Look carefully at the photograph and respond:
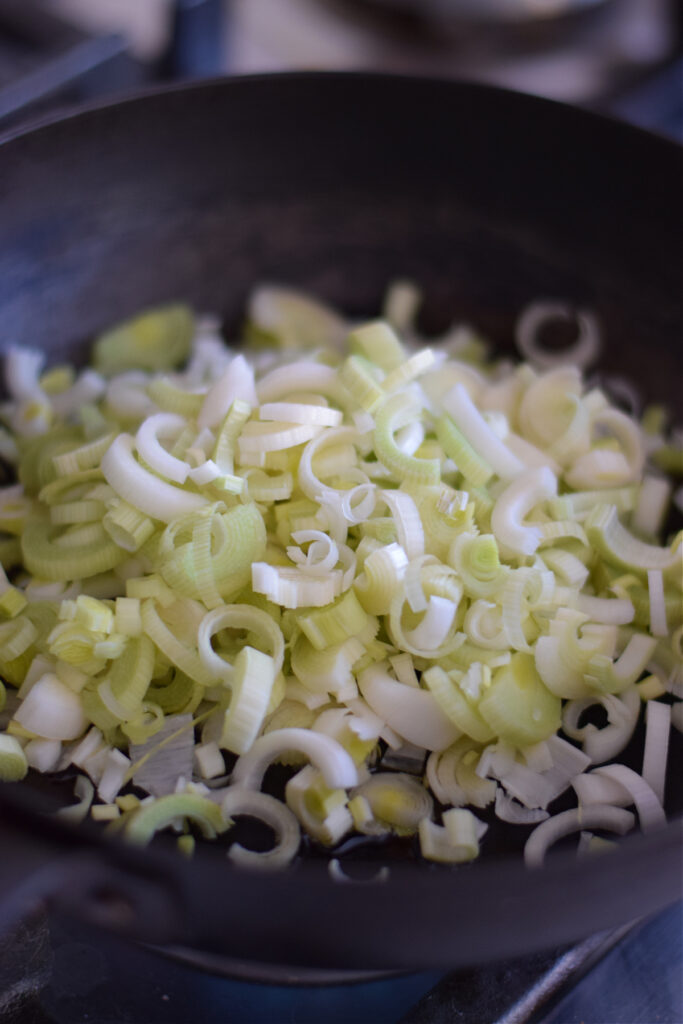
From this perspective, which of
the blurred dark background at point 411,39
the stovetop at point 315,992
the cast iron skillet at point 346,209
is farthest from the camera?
the blurred dark background at point 411,39

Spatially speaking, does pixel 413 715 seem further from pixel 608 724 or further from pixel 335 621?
pixel 608 724

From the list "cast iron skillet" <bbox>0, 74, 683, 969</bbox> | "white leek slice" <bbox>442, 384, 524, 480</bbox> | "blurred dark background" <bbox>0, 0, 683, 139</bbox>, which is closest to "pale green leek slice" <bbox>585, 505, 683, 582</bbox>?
"white leek slice" <bbox>442, 384, 524, 480</bbox>

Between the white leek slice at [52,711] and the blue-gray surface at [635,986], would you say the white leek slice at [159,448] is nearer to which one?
the white leek slice at [52,711]

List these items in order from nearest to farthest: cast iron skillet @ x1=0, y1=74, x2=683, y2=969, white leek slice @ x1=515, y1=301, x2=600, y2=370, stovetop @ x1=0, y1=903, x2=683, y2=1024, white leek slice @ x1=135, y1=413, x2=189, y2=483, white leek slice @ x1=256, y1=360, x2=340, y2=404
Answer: stovetop @ x1=0, y1=903, x2=683, y2=1024 → white leek slice @ x1=135, y1=413, x2=189, y2=483 → white leek slice @ x1=256, y1=360, x2=340, y2=404 → cast iron skillet @ x1=0, y1=74, x2=683, y2=969 → white leek slice @ x1=515, y1=301, x2=600, y2=370

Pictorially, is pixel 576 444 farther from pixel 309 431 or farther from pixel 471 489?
pixel 309 431

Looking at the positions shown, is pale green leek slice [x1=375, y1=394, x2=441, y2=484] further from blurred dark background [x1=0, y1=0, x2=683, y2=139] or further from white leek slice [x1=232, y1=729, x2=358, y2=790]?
blurred dark background [x1=0, y1=0, x2=683, y2=139]

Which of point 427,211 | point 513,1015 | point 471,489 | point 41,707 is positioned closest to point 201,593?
point 41,707

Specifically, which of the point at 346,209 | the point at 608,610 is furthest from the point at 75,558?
the point at 346,209

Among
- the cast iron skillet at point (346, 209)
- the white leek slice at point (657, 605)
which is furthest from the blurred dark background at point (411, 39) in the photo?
the white leek slice at point (657, 605)

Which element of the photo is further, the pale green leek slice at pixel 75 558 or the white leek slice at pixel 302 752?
the pale green leek slice at pixel 75 558
